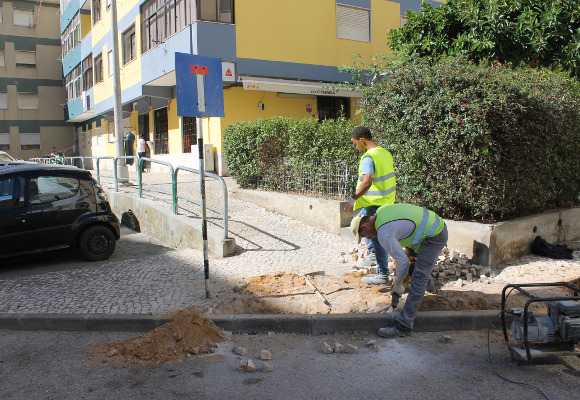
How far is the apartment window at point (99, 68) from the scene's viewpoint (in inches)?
1025

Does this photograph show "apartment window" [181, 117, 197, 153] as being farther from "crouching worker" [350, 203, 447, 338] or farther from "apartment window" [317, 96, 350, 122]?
"crouching worker" [350, 203, 447, 338]

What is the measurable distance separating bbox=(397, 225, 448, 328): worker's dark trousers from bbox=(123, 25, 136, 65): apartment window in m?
18.6

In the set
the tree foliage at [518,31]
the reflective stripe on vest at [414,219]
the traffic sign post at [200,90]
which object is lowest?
the reflective stripe on vest at [414,219]

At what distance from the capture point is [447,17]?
1078 cm

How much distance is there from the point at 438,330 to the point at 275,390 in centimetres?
194

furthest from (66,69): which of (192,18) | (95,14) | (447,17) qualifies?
(447,17)

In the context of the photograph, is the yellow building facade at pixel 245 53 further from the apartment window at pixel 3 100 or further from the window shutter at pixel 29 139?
the apartment window at pixel 3 100

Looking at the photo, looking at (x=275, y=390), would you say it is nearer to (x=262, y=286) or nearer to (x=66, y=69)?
(x=262, y=286)

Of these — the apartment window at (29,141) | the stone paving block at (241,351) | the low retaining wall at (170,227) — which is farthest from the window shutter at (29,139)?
the stone paving block at (241,351)

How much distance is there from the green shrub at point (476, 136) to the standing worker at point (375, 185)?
137 cm

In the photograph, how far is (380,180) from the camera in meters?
5.40

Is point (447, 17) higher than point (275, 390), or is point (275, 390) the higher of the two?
point (447, 17)

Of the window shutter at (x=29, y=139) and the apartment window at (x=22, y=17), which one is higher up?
the apartment window at (x=22, y=17)

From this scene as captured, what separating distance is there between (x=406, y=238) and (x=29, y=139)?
38.5m
